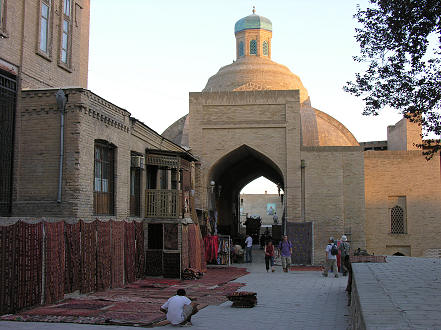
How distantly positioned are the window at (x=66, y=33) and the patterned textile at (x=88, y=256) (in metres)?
5.48

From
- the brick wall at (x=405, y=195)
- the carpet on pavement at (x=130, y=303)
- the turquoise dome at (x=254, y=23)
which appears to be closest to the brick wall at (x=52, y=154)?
the carpet on pavement at (x=130, y=303)

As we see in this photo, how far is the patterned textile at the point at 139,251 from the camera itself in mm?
14628

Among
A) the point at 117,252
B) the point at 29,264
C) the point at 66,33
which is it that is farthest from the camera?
the point at 66,33

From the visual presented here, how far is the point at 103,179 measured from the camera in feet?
44.1

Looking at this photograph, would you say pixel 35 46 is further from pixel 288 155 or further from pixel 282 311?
pixel 288 155

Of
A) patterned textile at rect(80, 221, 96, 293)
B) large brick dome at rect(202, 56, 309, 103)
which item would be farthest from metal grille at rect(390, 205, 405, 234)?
patterned textile at rect(80, 221, 96, 293)

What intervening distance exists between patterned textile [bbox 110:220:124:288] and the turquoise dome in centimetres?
2431

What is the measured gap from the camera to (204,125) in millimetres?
23453

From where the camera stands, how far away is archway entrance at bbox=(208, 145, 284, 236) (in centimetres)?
2410

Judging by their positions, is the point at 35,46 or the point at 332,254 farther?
the point at 332,254

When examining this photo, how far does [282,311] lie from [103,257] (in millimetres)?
4299

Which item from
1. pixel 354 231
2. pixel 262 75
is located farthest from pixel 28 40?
pixel 262 75

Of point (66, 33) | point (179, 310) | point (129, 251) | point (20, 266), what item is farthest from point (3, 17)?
point (179, 310)

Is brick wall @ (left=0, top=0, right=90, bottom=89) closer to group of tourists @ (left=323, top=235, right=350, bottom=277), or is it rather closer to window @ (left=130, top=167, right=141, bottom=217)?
window @ (left=130, top=167, right=141, bottom=217)
